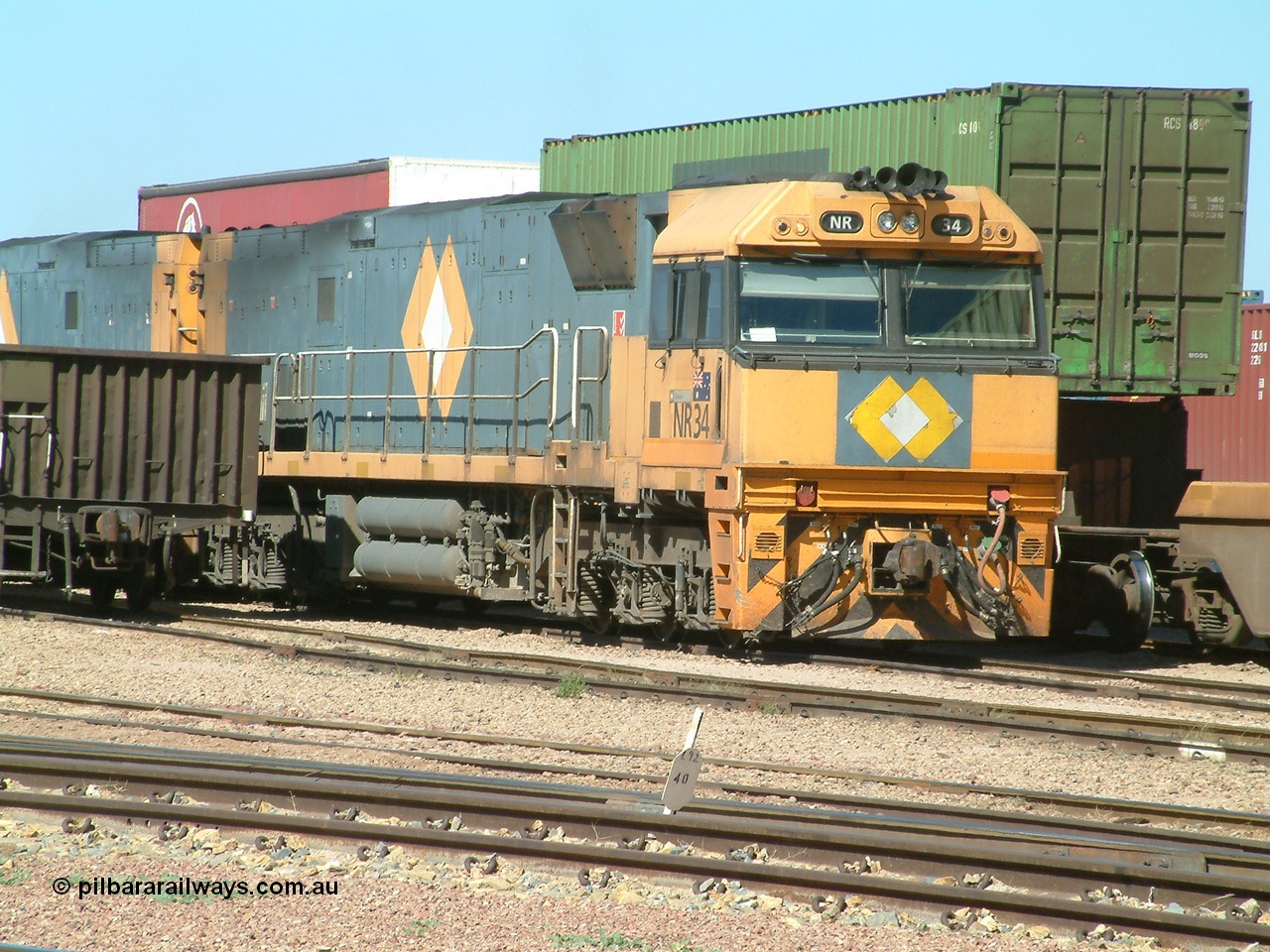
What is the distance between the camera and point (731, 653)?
12438 mm

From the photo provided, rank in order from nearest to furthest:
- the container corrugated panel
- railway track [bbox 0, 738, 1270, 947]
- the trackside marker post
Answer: railway track [bbox 0, 738, 1270, 947] < the trackside marker post < the container corrugated panel

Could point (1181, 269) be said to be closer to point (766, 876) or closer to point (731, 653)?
point (731, 653)

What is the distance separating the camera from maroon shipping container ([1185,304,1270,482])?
16.2 metres

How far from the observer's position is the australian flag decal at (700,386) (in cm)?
1116

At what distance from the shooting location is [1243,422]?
648 inches

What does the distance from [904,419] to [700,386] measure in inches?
59.3

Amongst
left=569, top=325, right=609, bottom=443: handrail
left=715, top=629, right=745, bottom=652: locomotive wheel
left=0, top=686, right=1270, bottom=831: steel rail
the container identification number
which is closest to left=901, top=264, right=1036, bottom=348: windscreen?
left=569, top=325, right=609, bottom=443: handrail

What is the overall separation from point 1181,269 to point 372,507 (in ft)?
26.4

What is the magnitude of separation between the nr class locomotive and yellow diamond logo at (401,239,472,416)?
3 cm

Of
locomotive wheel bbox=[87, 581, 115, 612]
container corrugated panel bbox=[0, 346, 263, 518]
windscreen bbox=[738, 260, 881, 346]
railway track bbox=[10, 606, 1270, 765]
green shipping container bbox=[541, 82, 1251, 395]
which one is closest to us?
railway track bbox=[10, 606, 1270, 765]

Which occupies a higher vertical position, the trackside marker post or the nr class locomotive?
the nr class locomotive

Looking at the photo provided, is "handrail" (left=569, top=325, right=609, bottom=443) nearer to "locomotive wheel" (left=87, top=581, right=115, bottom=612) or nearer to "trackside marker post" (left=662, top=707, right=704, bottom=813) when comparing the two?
"locomotive wheel" (left=87, top=581, right=115, bottom=612)

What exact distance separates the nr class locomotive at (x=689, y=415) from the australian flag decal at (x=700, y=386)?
0.03 metres

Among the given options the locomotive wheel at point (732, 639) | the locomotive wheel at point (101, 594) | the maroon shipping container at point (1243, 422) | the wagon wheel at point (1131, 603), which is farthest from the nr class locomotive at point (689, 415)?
the maroon shipping container at point (1243, 422)
